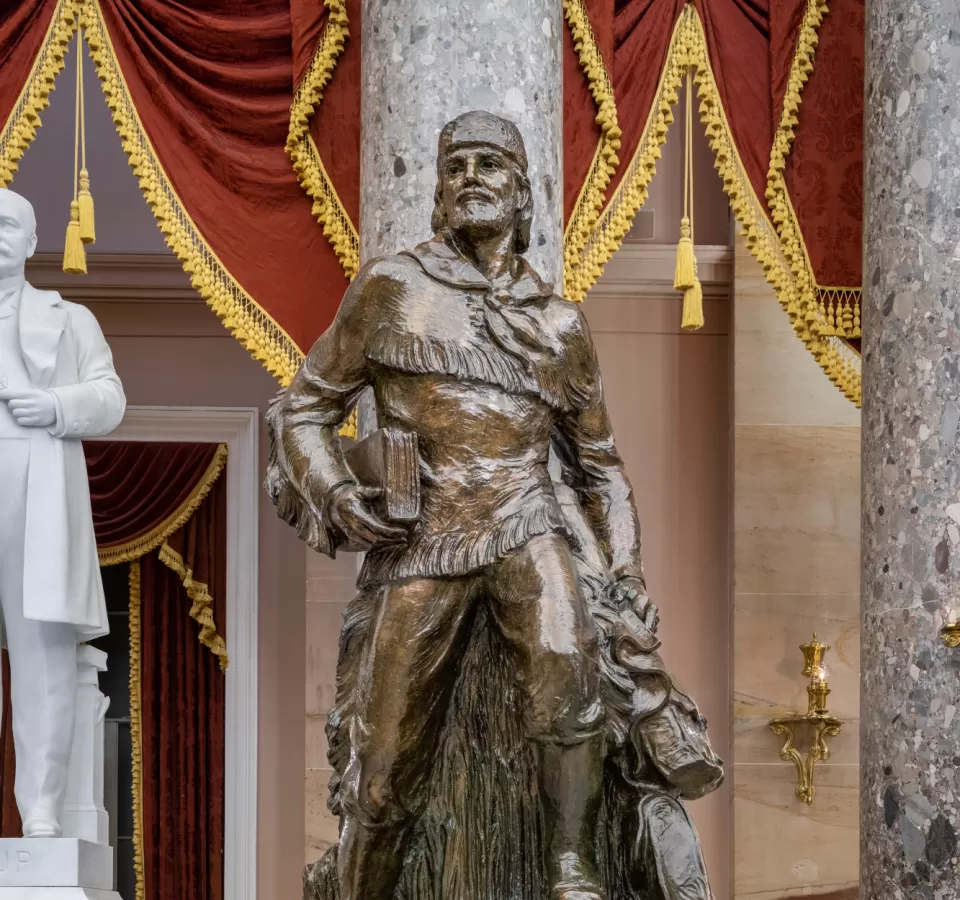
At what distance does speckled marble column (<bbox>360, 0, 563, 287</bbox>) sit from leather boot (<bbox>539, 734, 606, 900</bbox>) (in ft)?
6.63

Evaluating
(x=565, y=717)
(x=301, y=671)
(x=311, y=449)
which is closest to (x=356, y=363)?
(x=311, y=449)

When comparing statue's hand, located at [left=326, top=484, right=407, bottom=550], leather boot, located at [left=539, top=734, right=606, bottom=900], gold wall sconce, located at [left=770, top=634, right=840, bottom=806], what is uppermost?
statue's hand, located at [left=326, top=484, right=407, bottom=550]

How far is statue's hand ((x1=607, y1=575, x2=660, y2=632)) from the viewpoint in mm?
3553

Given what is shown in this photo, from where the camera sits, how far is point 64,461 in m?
5.52

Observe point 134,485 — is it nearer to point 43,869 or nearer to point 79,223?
point 79,223

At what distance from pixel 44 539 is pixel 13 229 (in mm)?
969

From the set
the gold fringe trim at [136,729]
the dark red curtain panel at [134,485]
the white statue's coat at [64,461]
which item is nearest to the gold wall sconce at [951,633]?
the white statue's coat at [64,461]

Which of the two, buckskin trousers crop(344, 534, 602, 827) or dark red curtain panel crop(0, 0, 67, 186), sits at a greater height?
dark red curtain panel crop(0, 0, 67, 186)

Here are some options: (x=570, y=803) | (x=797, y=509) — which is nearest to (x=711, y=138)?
(x=797, y=509)

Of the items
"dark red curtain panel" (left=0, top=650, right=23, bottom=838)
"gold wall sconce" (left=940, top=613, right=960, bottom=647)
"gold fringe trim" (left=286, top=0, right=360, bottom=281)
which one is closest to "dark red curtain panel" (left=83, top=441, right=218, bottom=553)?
"dark red curtain panel" (left=0, top=650, right=23, bottom=838)

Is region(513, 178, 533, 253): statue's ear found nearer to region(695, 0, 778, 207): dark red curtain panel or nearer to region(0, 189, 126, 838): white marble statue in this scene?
region(0, 189, 126, 838): white marble statue

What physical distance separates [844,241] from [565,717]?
327 centimetres

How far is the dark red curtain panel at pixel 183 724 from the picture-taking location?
8.98 m

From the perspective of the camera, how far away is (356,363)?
3592 millimetres
